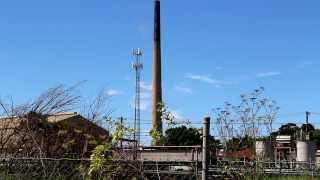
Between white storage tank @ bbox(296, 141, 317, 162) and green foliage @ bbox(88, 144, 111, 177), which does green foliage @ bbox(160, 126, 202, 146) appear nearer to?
green foliage @ bbox(88, 144, 111, 177)

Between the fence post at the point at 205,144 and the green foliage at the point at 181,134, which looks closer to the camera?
the fence post at the point at 205,144

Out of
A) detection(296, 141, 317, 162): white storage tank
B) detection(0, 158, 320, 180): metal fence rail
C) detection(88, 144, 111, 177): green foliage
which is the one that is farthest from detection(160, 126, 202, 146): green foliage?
detection(296, 141, 317, 162): white storage tank

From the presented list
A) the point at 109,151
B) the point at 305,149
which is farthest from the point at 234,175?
the point at 305,149

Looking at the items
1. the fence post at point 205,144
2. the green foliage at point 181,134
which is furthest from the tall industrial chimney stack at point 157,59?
the fence post at point 205,144

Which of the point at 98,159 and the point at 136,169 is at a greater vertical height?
the point at 98,159

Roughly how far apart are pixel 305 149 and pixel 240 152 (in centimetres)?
2519

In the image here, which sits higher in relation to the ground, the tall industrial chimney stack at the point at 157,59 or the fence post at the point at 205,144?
the tall industrial chimney stack at the point at 157,59

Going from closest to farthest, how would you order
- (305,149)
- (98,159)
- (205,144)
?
1. (205,144)
2. (98,159)
3. (305,149)

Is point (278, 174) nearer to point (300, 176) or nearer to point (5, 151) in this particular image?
point (300, 176)

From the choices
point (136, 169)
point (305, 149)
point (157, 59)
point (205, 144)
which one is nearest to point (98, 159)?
point (136, 169)

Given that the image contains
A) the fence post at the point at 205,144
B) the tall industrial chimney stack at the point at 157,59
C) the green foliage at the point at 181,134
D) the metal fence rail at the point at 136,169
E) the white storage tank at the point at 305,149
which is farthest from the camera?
the tall industrial chimney stack at the point at 157,59

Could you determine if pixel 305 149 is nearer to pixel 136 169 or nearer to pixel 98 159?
pixel 136 169

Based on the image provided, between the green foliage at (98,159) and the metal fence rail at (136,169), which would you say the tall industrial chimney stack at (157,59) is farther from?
the green foliage at (98,159)

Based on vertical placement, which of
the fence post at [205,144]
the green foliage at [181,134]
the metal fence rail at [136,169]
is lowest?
the metal fence rail at [136,169]
